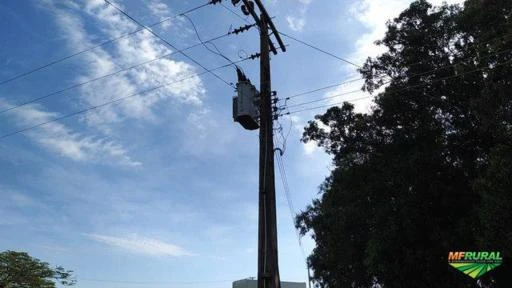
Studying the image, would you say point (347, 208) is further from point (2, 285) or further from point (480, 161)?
point (2, 285)

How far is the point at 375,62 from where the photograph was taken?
21672 mm

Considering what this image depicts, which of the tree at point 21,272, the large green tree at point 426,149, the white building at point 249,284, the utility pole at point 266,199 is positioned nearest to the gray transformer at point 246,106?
the utility pole at point 266,199

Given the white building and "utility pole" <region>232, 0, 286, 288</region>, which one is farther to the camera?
the white building

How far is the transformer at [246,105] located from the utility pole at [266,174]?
157 millimetres

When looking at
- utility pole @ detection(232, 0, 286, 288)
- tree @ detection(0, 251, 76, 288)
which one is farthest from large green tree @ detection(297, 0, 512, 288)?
tree @ detection(0, 251, 76, 288)

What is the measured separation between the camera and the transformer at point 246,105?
34.8 ft

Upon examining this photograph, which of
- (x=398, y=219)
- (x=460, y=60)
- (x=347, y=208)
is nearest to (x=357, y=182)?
(x=347, y=208)

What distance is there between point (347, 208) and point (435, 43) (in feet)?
26.7

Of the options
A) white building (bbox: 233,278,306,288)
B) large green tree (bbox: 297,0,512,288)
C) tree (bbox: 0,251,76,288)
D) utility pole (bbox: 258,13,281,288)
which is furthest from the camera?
white building (bbox: 233,278,306,288)

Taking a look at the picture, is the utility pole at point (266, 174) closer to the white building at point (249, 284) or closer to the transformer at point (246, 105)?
the transformer at point (246, 105)

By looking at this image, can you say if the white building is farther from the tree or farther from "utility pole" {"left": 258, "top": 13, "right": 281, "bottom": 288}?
"utility pole" {"left": 258, "top": 13, "right": 281, "bottom": 288}

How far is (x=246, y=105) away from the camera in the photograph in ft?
35.0

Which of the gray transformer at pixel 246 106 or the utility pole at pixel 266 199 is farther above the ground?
the gray transformer at pixel 246 106

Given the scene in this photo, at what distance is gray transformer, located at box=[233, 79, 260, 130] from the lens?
10594mm
